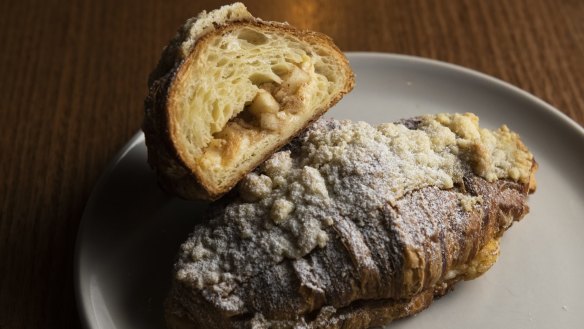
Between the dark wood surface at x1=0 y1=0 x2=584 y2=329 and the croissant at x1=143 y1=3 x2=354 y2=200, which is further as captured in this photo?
the dark wood surface at x1=0 y1=0 x2=584 y2=329

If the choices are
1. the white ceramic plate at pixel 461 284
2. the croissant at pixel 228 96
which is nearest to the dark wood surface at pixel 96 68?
the white ceramic plate at pixel 461 284

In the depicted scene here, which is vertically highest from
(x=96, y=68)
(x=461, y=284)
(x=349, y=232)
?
(x=96, y=68)

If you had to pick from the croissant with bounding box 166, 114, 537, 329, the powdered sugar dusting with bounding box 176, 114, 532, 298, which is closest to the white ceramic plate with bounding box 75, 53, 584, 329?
the croissant with bounding box 166, 114, 537, 329

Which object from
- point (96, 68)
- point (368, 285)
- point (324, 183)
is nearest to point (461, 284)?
point (368, 285)

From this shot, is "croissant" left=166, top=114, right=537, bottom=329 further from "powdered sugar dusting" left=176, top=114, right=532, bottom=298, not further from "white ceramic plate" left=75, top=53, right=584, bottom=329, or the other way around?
"white ceramic plate" left=75, top=53, right=584, bottom=329

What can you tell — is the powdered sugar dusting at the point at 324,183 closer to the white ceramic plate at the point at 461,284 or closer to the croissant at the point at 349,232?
the croissant at the point at 349,232

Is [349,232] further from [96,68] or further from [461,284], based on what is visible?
[96,68]
